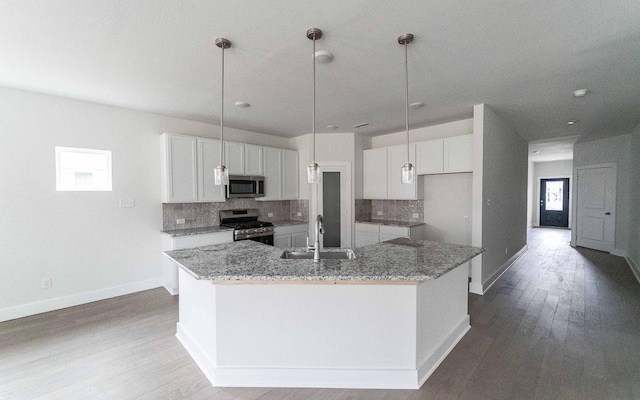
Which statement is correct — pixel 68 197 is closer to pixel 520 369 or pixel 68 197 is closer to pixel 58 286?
pixel 58 286

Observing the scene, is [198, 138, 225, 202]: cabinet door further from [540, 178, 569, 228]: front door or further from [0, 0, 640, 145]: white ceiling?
[540, 178, 569, 228]: front door

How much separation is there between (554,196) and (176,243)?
1248 cm

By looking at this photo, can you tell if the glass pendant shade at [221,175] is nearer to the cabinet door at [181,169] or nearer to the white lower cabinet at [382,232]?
the cabinet door at [181,169]

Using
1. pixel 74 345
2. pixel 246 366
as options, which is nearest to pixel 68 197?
pixel 74 345

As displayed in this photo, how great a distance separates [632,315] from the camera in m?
3.05

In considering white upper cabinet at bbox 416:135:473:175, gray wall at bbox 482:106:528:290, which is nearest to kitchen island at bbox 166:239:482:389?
gray wall at bbox 482:106:528:290

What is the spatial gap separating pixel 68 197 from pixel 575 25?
5259mm

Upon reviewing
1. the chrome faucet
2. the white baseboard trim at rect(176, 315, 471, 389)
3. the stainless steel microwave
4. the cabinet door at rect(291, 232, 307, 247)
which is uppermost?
the stainless steel microwave

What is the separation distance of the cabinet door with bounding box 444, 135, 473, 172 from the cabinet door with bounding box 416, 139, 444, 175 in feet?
0.26

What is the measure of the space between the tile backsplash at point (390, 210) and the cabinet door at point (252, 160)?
195 cm

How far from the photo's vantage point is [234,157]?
446cm

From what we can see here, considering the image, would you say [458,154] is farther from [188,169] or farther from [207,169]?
[188,169]

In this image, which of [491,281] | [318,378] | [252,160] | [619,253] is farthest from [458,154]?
[619,253]

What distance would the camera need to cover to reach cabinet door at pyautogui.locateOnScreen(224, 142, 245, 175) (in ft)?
14.3
